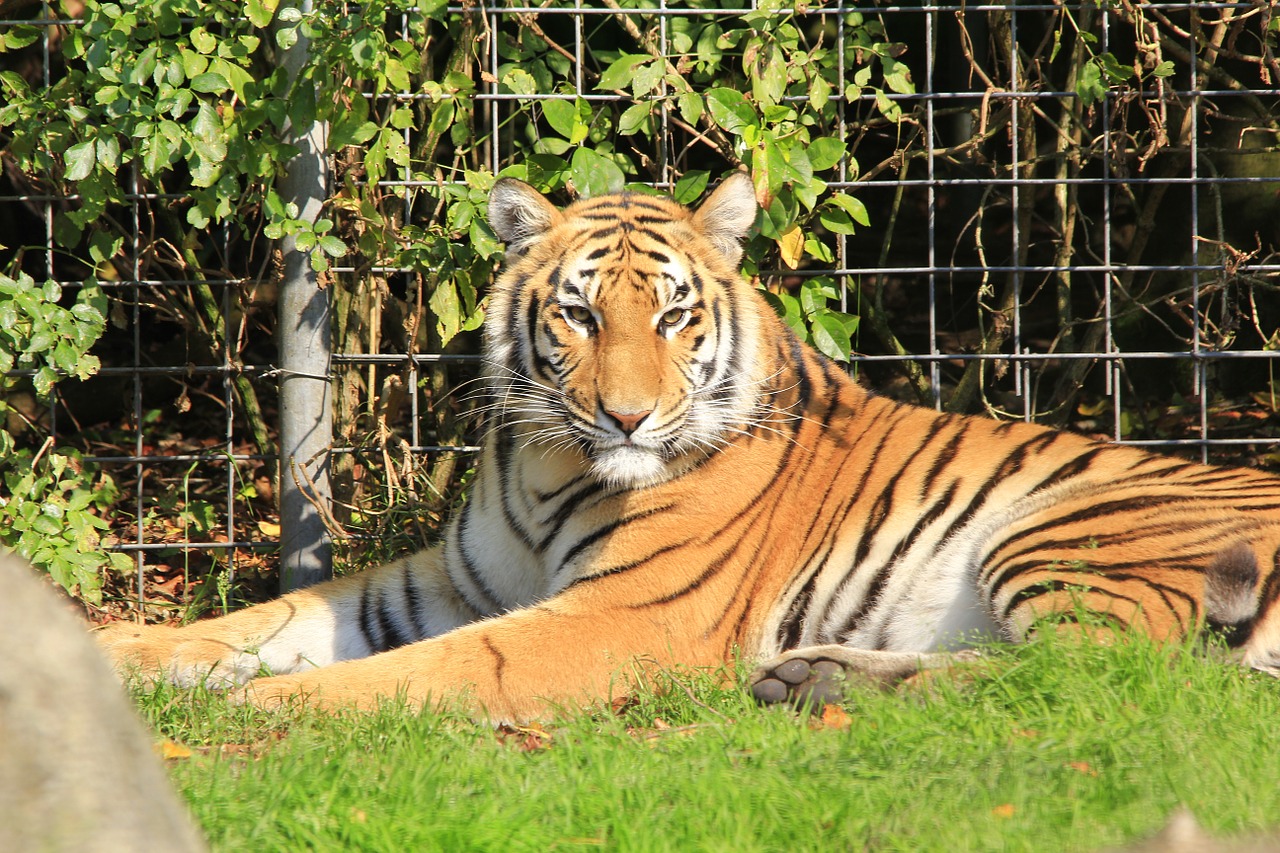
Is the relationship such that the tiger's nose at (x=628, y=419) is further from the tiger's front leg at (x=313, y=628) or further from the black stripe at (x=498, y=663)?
the tiger's front leg at (x=313, y=628)

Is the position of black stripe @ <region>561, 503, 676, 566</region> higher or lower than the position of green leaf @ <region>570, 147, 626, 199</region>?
lower

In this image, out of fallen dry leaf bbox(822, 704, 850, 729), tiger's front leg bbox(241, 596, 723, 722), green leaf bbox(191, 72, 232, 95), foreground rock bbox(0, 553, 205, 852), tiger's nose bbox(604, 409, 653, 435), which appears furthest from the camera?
green leaf bbox(191, 72, 232, 95)

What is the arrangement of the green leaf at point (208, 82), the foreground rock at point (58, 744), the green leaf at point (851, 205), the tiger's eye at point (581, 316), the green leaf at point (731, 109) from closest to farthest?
the foreground rock at point (58, 744) → the tiger's eye at point (581, 316) → the green leaf at point (208, 82) → the green leaf at point (731, 109) → the green leaf at point (851, 205)

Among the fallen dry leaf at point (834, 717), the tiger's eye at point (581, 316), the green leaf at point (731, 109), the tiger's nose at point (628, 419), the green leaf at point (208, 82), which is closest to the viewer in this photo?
the fallen dry leaf at point (834, 717)

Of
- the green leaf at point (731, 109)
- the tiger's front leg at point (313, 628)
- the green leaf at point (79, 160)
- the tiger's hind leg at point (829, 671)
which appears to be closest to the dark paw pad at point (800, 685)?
the tiger's hind leg at point (829, 671)

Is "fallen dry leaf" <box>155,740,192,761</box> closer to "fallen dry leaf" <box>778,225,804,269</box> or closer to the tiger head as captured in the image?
the tiger head

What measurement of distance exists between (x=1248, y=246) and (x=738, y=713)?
3524 mm

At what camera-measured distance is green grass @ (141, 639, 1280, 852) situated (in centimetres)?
201

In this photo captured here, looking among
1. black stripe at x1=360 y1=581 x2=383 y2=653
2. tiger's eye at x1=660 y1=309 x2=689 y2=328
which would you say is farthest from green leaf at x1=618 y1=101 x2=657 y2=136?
black stripe at x1=360 y1=581 x2=383 y2=653

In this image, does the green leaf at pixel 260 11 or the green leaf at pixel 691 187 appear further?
the green leaf at pixel 691 187

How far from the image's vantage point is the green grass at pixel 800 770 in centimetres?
201

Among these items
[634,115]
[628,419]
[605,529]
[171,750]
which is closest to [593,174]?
[634,115]

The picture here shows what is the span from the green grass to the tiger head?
730 millimetres

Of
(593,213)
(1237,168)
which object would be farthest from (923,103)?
(593,213)
